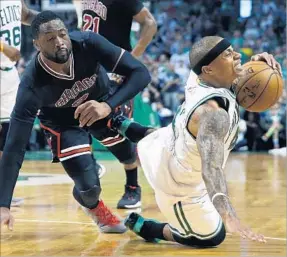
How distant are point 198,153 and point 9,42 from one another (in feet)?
10.00

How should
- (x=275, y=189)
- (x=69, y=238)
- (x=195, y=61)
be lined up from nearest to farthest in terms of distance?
(x=195, y=61) < (x=69, y=238) < (x=275, y=189)

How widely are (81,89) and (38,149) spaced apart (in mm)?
8463

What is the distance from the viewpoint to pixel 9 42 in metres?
6.63

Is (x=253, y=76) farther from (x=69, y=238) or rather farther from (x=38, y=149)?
(x=38, y=149)

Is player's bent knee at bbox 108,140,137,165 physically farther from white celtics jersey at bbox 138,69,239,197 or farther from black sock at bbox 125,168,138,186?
white celtics jersey at bbox 138,69,239,197

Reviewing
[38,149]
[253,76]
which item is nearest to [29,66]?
[253,76]

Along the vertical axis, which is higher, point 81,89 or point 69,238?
point 81,89

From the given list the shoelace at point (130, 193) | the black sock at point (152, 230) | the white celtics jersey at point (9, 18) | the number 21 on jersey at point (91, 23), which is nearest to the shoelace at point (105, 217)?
the black sock at point (152, 230)

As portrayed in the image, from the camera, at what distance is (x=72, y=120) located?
5008 mm

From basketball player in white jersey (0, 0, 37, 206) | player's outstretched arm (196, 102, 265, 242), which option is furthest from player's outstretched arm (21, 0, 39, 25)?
player's outstretched arm (196, 102, 265, 242)

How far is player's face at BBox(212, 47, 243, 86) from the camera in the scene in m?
3.85

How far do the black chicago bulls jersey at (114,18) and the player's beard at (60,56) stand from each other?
182cm

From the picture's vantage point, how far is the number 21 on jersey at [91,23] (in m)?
6.34

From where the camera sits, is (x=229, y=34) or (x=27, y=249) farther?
(x=229, y=34)
